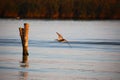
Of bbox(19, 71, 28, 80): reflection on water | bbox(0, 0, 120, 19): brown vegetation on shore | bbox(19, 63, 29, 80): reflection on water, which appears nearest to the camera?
bbox(19, 71, 28, 80): reflection on water

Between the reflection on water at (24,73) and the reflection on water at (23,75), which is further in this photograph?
the reflection on water at (24,73)

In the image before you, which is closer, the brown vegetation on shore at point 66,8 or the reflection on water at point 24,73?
the reflection on water at point 24,73

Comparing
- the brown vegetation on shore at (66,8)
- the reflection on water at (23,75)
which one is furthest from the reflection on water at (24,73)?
the brown vegetation on shore at (66,8)

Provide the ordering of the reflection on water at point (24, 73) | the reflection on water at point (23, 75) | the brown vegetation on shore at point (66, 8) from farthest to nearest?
the brown vegetation on shore at point (66, 8)
the reflection on water at point (24, 73)
the reflection on water at point (23, 75)

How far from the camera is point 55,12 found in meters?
97.7

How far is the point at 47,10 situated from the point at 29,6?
3.30 meters

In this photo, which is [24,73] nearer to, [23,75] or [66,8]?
[23,75]

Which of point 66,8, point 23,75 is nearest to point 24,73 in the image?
point 23,75

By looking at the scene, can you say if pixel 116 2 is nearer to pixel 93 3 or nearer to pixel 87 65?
pixel 93 3

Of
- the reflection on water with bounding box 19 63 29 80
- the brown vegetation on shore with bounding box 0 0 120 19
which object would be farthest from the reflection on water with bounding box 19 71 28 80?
the brown vegetation on shore with bounding box 0 0 120 19

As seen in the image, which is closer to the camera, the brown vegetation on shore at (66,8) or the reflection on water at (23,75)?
the reflection on water at (23,75)

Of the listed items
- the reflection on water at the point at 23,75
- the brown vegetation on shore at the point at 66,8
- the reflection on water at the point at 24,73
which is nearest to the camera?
the reflection on water at the point at 23,75

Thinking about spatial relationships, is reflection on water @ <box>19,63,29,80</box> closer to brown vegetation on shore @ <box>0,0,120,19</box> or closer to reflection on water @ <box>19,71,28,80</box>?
reflection on water @ <box>19,71,28,80</box>

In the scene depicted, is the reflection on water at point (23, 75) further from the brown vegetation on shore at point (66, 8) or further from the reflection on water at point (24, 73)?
the brown vegetation on shore at point (66, 8)
